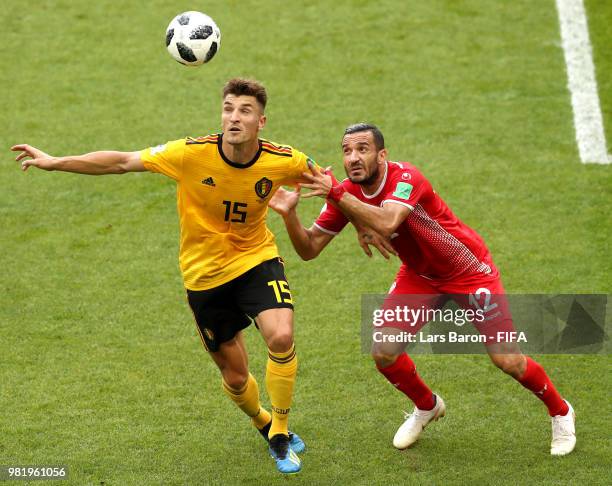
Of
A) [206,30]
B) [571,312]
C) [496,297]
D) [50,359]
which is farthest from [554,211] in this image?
[50,359]

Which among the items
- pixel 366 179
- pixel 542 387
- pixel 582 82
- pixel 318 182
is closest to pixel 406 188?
pixel 366 179

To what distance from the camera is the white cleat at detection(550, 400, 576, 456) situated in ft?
27.9

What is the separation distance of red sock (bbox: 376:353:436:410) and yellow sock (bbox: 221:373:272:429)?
0.96 m

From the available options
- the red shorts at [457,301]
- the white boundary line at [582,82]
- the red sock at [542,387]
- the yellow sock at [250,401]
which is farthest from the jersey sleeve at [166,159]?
the white boundary line at [582,82]

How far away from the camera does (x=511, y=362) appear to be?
8.36 metres

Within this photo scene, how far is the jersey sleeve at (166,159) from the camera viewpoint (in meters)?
7.93

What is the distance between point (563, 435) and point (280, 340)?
2.36 meters

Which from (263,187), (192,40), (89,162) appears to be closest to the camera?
(89,162)

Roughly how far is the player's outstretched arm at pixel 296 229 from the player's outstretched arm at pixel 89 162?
1.01 metres

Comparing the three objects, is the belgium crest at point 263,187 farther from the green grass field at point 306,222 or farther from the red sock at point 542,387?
the red sock at point 542,387

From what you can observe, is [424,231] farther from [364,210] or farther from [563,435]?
[563,435]

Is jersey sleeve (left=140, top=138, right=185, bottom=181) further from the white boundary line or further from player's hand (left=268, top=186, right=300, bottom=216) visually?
the white boundary line

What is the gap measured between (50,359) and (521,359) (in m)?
4.14

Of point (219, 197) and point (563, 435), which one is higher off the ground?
point (219, 197)
